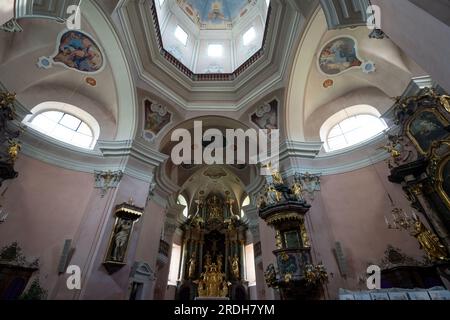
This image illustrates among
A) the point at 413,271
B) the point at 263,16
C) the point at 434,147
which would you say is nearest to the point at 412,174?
the point at 434,147

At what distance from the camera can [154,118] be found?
9086 millimetres

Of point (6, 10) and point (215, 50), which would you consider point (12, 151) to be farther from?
point (215, 50)

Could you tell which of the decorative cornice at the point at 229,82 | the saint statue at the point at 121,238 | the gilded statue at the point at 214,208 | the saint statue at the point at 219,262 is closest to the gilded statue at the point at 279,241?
the saint statue at the point at 121,238

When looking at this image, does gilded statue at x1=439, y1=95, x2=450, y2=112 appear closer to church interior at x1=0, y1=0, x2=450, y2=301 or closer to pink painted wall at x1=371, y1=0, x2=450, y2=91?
church interior at x1=0, y1=0, x2=450, y2=301

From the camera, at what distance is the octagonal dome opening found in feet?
34.7

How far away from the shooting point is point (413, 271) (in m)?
5.27

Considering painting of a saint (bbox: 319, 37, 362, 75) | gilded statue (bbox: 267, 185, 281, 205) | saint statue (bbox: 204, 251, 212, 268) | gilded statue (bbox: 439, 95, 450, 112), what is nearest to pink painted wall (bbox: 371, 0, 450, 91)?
gilded statue (bbox: 439, 95, 450, 112)

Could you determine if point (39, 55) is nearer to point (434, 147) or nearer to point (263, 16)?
point (263, 16)

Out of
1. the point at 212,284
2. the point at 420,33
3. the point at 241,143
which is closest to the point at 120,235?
the point at 241,143

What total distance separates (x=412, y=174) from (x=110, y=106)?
9824 millimetres

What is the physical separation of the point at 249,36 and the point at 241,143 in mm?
5458

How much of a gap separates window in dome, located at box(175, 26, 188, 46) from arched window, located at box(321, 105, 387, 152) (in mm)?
7790

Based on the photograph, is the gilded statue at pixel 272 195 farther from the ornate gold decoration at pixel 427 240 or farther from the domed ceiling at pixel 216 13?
the domed ceiling at pixel 216 13
